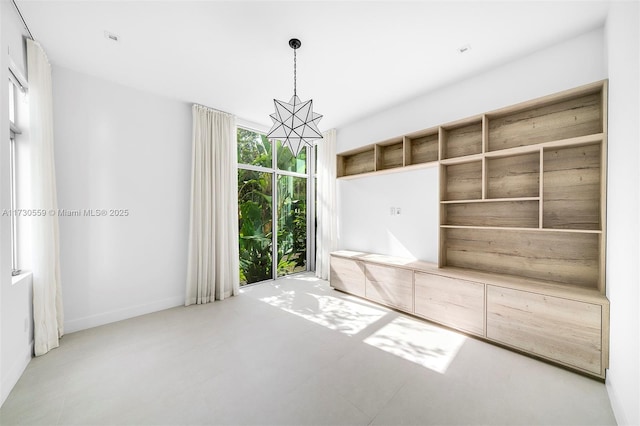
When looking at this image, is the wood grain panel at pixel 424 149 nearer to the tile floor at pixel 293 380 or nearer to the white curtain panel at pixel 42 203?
the tile floor at pixel 293 380

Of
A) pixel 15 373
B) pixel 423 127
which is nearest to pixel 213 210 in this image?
pixel 15 373

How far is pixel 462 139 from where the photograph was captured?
313cm

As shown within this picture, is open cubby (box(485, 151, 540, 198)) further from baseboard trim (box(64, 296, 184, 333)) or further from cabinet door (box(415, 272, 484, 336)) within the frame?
baseboard trim (box(64, 296, 184, 333))

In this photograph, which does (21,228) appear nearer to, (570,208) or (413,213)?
(413,213)

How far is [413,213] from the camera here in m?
3.66

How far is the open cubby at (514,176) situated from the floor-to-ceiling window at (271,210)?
344cm

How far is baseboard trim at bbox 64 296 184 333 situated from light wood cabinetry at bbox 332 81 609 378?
3.17m

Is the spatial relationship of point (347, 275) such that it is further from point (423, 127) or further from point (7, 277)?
point (7, 277)

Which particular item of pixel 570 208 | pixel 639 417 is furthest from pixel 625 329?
pixel 570 208

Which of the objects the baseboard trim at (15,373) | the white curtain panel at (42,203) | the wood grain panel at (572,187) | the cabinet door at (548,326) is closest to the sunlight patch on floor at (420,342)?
the cabinet door at (548,326)

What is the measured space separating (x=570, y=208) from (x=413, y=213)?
1.64 metres

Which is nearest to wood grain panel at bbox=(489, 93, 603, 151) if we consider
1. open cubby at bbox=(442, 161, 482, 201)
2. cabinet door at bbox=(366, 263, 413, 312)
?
open cubby at bbox=(442, 161, 482, 201)

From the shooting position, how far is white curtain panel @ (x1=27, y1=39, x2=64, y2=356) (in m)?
2.35

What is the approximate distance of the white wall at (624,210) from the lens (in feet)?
4.69
